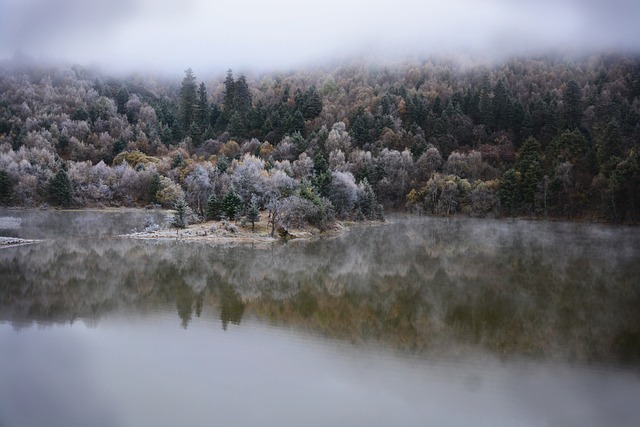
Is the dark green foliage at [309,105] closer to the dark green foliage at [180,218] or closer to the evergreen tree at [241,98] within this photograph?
the evergreen tree at [241,98]

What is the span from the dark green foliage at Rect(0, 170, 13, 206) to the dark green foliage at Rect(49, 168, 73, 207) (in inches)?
198

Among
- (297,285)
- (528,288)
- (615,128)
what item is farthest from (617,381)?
(615,128)

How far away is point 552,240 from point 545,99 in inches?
2057

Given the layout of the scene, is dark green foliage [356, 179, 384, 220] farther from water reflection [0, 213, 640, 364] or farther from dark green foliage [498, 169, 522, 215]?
water reflection [0, 213, 640, 364]

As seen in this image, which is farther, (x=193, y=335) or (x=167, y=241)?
(x=167, y=241)

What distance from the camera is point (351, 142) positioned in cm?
8638

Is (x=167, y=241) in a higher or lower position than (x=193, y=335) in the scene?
lower

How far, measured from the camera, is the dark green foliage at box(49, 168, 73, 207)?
6931cm

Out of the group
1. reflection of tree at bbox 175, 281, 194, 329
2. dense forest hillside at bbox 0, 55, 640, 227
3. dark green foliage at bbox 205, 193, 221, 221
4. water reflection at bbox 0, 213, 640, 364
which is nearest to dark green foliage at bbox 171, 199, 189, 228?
dark green foliage at bbox 205, 193, 221, 221

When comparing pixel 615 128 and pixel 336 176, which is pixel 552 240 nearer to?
pixel 336 176

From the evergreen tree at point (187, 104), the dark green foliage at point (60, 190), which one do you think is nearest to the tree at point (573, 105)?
the evergreen tree at point (187, 104)

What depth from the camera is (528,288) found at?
26.0 m

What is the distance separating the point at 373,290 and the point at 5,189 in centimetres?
6203

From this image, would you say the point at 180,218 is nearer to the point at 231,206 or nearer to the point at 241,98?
the point at 231,206
